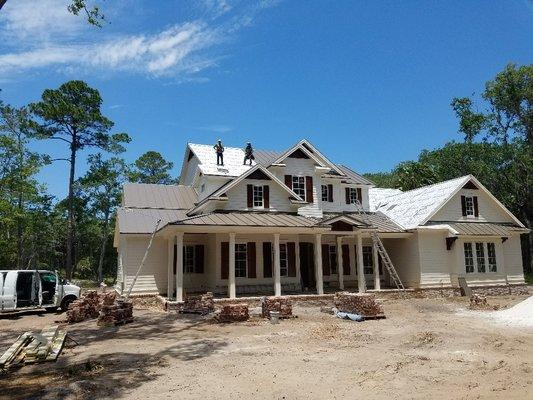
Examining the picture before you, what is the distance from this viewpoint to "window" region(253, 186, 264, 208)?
891 inches

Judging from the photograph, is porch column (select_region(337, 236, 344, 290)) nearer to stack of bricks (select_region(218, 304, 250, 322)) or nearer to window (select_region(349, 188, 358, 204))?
window (select_region(349, 188, 358, 204))

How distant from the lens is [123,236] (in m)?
21.4

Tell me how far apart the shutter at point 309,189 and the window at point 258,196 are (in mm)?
3714

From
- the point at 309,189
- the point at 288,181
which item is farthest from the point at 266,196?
the point at 309,189

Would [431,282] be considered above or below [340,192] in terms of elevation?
below

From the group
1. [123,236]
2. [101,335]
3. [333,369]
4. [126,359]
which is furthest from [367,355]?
[123,236]

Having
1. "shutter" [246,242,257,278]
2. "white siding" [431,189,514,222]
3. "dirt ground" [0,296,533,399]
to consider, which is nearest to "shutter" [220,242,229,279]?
"shutter" [246,242,257,278]

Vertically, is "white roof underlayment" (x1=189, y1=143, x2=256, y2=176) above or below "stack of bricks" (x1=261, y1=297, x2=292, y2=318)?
above

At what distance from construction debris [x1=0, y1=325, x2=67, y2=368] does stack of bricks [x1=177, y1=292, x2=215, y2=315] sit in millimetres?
5838

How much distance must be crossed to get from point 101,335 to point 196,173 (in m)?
14.7

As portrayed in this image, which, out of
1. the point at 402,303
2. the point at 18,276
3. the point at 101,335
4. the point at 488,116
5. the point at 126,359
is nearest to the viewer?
the point at 126,359

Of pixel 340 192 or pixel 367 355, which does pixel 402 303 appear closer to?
pixel 340 192

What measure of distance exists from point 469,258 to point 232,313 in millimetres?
16339

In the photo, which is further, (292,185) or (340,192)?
(340,192)
